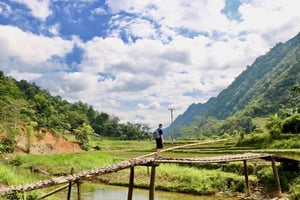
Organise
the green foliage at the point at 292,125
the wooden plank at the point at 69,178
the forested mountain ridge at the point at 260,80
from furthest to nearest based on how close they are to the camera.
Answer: the forested mountain ridge at the point at 260,80
the green foliage at the point at 292,125
the wooden plank at the point at 69,178

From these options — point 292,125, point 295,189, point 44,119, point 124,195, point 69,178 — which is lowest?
point 124,195

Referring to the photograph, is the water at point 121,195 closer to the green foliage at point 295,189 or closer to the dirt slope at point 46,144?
the green foliage at point 295,189

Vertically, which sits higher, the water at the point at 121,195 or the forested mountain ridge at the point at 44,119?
the forested mountain ridge at the point at 44,119

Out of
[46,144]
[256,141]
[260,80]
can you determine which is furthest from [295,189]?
[260,80]

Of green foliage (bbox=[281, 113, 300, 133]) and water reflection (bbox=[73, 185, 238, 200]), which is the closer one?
water reflection (bbox=[73, 185, 238, 200])

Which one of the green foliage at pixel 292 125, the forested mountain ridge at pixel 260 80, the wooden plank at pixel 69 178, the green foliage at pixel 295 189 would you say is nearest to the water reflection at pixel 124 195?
the green foliage at pixel 295 189

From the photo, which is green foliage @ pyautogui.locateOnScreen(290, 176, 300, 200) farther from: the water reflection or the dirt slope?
the dirt slope

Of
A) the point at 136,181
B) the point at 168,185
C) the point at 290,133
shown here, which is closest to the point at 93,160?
the point at 136,181

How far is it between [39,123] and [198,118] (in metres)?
98.8

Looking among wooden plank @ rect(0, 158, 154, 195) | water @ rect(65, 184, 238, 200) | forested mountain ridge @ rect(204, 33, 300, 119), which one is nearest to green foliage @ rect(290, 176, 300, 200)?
water @ rect(65, 184, 238, 200)

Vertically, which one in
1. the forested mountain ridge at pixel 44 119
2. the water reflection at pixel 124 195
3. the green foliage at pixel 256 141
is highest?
the forested mountain ridge at pixel 44 119

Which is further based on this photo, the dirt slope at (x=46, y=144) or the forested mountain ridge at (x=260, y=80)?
the forested mountain ridge at (x=260, y=80)

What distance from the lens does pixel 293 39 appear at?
18500 cm

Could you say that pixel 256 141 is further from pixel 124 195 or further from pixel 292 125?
pixel 124 195
